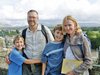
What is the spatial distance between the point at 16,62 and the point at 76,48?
1436 millimetres

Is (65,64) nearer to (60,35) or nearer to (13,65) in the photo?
(60,35)

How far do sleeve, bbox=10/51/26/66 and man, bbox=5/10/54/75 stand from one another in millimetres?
150

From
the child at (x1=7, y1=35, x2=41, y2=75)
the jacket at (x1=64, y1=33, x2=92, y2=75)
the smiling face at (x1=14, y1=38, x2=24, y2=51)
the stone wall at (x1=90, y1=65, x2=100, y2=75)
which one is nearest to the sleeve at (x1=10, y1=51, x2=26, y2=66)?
the child at (x1=7, y1=35, x2=41, y2=75)

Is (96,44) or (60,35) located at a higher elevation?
(60,35)

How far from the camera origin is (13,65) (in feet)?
8.22

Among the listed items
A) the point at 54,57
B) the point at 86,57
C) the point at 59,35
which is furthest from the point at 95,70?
Result: the point at 59,35

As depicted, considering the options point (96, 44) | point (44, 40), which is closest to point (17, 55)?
point (44, 40)

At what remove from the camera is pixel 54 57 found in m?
2.06

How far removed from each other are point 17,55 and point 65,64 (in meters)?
1.15

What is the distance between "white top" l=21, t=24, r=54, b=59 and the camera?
243cm

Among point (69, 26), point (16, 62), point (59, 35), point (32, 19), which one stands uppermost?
point (32, 19)

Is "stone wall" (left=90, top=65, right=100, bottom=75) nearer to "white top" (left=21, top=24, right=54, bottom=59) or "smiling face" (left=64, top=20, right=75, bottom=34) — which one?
"smiling face" (left=64, top=20, right=75, bottom=34)

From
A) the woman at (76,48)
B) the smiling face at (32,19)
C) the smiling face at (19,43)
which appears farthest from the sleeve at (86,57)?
the smiling face at (19,43)

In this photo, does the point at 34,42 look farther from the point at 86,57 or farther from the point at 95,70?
the point at 95,70
